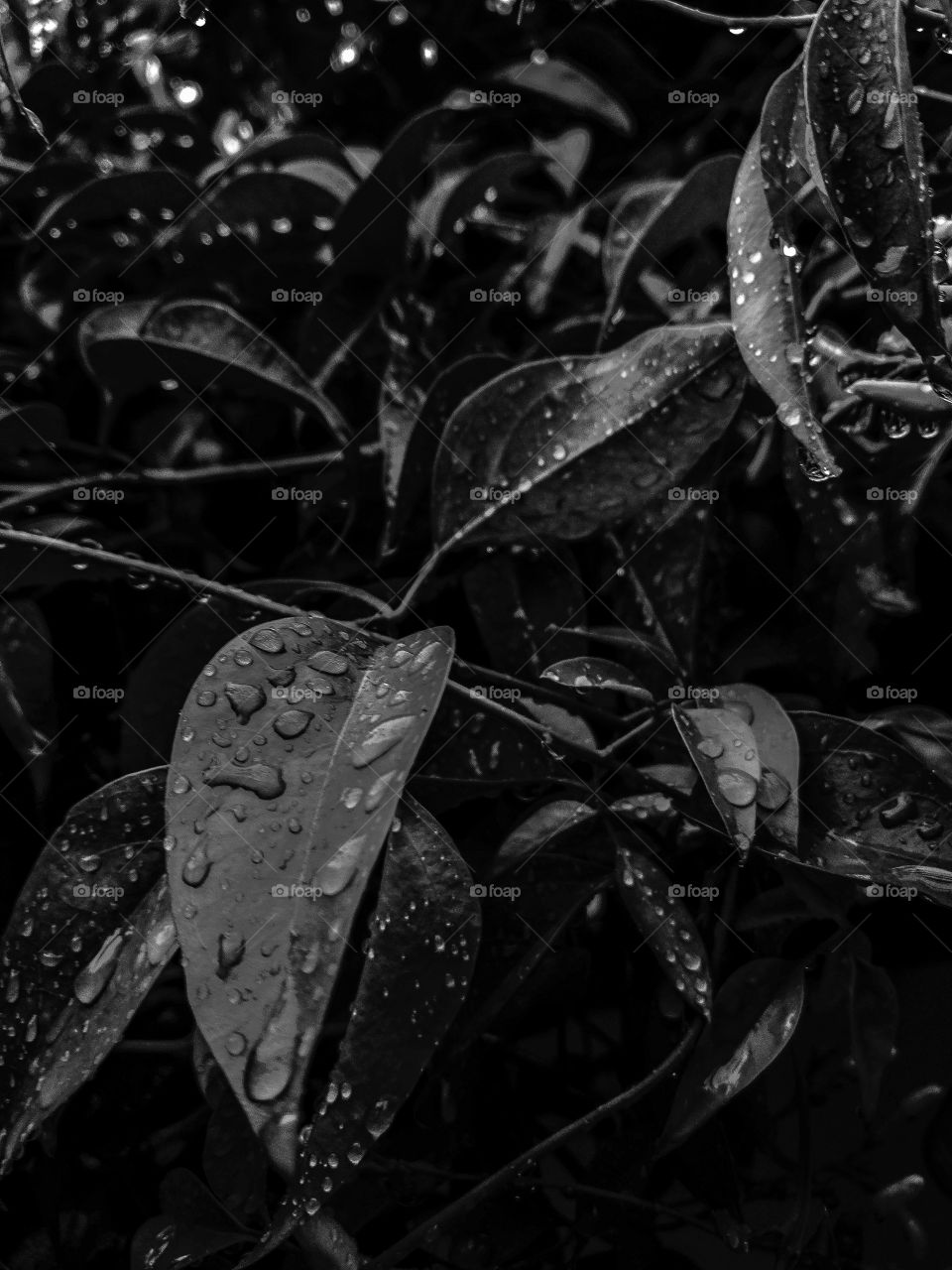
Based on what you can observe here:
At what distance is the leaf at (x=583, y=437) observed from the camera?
39cm

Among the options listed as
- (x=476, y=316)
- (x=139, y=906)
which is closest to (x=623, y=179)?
(x=476, y=316)

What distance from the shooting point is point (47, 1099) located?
320mm

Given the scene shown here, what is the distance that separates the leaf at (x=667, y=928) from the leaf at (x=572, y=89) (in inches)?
16.6

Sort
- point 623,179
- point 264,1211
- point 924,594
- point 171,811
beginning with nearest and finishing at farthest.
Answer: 1. point 171,811
2. point 264,1211
3. point 924,594
4. point 623,179

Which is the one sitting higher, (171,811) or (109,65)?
(109,65)

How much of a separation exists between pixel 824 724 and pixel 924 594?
0.15 meters

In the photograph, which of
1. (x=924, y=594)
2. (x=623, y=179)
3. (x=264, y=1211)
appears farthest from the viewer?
(x=623, y=179)

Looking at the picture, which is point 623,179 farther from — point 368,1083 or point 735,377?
point 368,1083

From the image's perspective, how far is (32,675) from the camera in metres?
0.45
